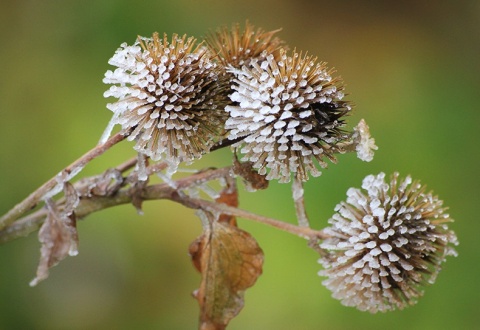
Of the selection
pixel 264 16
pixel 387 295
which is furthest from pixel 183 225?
pixel 387 295

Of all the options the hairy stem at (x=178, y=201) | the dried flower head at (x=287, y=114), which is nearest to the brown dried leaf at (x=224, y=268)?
the hairy stem at (x=178, y=201)

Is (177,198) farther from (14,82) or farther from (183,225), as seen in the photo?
(14,82)

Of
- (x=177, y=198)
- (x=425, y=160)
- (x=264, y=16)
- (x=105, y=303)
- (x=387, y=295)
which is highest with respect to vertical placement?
(x=264, y=16)

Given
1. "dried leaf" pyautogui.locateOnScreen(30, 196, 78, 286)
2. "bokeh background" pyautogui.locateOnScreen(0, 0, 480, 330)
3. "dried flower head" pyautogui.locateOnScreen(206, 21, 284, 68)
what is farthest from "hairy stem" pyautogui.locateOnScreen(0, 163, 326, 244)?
"bokeh background" pyautogui.locateOnScreen(0, 0, 480, 330)

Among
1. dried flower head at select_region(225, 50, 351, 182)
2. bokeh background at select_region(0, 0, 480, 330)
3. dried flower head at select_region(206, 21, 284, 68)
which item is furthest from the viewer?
bokeh background at select_region(0, 0, 480, 330)

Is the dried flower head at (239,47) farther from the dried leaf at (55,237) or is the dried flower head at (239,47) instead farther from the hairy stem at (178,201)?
the dried leaf at (55,237)

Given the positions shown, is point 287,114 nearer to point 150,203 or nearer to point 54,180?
point 54,180

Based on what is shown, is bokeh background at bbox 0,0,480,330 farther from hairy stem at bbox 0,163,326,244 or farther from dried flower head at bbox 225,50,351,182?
dried flower head at bbox 225,50,351,182
